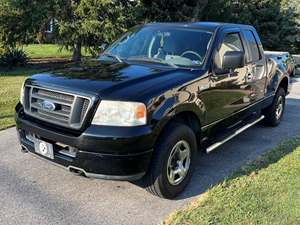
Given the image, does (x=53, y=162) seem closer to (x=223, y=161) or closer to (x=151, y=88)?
(x=151, y=88)

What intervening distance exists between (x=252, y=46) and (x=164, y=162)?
2981mm

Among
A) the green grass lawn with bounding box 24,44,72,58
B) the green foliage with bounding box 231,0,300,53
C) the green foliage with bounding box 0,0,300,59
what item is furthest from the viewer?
the green foliage with bounding box 231,0,300,53

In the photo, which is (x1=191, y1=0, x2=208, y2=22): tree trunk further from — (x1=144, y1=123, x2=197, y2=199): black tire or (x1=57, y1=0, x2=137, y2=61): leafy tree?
(x1=144, y1=123, x2=197, y2=199): black tire

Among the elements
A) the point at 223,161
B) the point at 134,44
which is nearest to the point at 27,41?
the point at 134,44

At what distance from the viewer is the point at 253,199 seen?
4113 mm

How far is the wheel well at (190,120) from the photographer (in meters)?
4.19

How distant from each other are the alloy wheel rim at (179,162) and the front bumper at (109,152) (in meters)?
0.41

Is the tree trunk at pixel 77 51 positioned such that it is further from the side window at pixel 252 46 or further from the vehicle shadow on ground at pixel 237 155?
the side window at pixel 252 46

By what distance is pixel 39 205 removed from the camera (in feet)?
12.9

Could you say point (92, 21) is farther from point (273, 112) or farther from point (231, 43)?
point (231, 43)

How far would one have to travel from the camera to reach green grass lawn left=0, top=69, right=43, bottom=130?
6.81 meters

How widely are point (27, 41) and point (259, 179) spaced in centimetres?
1151

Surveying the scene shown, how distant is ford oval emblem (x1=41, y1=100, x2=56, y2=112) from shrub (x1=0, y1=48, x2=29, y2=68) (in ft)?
32.6

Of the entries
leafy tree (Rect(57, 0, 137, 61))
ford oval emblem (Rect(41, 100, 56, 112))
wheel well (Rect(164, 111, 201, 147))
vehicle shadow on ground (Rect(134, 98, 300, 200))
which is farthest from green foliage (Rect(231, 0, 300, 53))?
ford oval emblem (Rect(41, 100, 56, 112))
